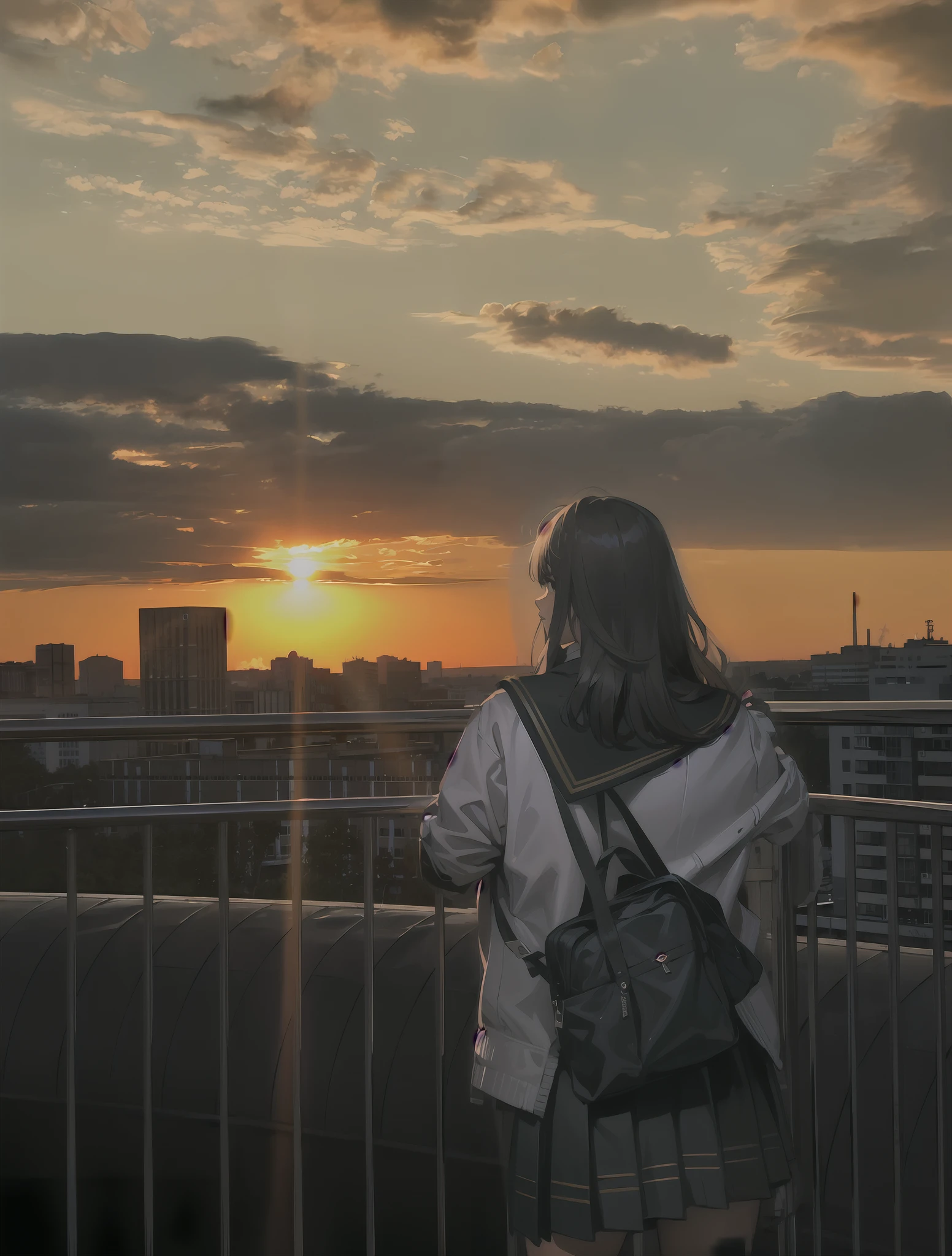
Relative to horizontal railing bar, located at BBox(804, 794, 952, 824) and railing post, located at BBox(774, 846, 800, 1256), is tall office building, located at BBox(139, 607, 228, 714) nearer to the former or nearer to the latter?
railing post, located at BBox(774, 846, 800, 1256)

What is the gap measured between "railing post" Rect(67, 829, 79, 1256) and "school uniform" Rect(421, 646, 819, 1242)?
41.8 inches

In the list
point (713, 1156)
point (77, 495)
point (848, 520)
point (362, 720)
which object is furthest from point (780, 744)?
point (77, 495)

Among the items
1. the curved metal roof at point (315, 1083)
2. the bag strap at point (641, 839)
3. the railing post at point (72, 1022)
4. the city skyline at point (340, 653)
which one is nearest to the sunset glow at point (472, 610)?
the city skyline at point (340, 653)

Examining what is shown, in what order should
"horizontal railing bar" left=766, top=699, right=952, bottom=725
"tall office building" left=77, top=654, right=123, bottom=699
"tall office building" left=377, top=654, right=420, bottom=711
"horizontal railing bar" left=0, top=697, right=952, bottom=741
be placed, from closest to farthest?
"horizontal railing bar" left=0, top=697, right=952, bottom=741 → "horizontal railing bar" left=766, top=699, right=952, bottom=725 → "tall office building" left=377, top=654, right=420, bottom=711 → "tall office building" left=77, top=654, right=123, bottom=699

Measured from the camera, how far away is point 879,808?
2346mm

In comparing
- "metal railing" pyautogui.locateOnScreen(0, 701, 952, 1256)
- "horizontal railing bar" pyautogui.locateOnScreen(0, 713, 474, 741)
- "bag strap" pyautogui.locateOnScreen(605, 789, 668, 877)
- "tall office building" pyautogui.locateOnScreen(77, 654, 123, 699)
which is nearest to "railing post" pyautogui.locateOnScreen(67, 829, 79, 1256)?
"metal railing" pyautogui.locateOnScreen(0, 701, 952, 1256)

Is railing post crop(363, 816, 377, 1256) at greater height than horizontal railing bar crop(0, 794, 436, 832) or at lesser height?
lesser

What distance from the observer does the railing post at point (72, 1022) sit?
Answer: 2.30 m

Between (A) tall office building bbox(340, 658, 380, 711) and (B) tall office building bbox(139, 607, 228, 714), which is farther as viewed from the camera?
(B) tall office building bbox(139, 607, 228, 714)

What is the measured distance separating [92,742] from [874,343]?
38655 mm

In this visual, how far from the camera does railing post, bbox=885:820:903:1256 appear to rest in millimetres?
2320

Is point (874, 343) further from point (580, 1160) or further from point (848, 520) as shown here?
point (580, 1160)

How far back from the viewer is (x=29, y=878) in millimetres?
2621

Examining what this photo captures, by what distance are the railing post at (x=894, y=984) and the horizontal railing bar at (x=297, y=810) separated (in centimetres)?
6
